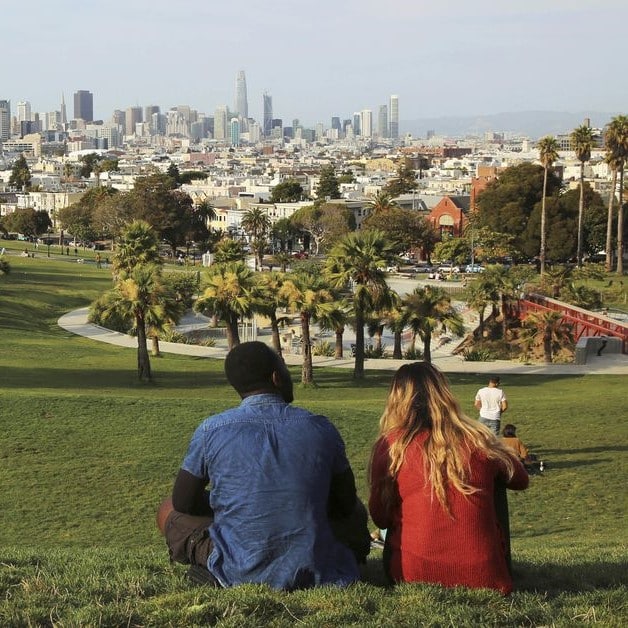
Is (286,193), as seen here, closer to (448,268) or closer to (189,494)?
(448,268)

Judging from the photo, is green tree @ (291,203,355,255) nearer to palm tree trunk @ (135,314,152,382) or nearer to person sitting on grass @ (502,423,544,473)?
palm tree trunk @ (135,314,152,382)

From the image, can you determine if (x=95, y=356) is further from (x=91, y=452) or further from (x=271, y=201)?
(x=271, y=201)

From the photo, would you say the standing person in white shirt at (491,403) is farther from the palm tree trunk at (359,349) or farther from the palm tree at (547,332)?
the palm tree at (547,332)

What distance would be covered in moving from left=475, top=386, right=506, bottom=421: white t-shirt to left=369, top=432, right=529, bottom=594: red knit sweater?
24.2 feet

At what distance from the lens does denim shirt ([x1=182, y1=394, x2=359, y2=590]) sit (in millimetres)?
5105

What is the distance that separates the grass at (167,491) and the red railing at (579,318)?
7.50 m

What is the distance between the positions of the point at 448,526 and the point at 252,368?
1208mm

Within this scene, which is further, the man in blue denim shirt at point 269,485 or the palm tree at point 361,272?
the palm tree at point 361,272

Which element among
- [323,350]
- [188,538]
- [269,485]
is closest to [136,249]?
[323,350]

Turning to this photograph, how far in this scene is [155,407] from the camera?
690 inches

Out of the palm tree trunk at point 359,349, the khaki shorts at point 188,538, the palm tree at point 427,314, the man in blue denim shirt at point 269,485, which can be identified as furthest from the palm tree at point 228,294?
the man in blue denim shirt at point 269,485

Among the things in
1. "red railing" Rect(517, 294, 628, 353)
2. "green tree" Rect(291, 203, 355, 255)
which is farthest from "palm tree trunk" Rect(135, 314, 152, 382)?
"green tree" Rect(291, 203, 355, 255)

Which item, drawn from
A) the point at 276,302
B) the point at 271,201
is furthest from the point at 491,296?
the point at 271,201

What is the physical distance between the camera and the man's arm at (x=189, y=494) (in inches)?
207
